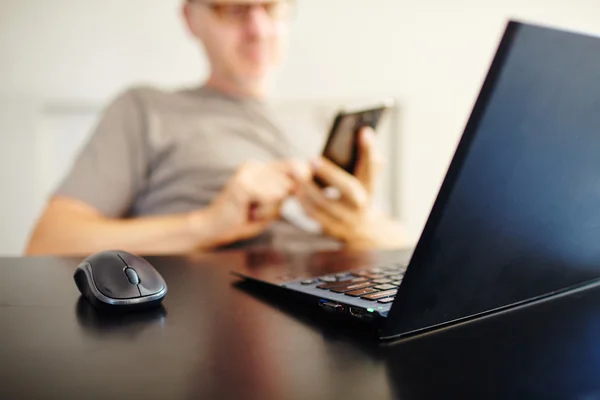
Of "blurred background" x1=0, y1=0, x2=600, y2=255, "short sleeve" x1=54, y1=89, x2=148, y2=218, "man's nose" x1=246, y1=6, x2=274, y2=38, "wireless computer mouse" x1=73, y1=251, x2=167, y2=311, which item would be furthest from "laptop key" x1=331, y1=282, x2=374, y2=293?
"blurred background" x1=0, y1=0, x2=600, y2=255

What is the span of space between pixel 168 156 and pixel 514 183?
0.97m

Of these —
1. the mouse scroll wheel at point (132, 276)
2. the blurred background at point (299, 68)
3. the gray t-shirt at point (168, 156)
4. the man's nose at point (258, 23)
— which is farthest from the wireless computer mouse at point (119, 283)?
the blurred background at point (299, 68)

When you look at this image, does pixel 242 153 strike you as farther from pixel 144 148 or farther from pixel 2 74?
pixel 2 74

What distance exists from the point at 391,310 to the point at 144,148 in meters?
0.96

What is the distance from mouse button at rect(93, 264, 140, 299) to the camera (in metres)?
0.42

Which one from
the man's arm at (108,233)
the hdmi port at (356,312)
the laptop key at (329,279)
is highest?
the hdmi port at (356,312)

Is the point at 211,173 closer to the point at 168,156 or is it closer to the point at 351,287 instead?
the point at 168,156

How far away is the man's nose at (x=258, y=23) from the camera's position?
4.14 ft

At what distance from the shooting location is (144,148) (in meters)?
Answer: 1.18

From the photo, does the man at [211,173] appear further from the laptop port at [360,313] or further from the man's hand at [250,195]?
the laptop port at [360,313]

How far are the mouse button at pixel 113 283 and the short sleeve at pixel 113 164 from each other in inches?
27.4

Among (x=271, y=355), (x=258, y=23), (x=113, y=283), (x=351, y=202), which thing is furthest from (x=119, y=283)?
(x=258, y=23)

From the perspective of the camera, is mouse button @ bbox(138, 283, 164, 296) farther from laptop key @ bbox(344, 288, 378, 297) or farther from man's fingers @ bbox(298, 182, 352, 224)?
man's fingers @ bbox(298, 182, 352, 224)

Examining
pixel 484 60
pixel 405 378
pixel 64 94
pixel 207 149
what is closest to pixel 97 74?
pixel 64 94
